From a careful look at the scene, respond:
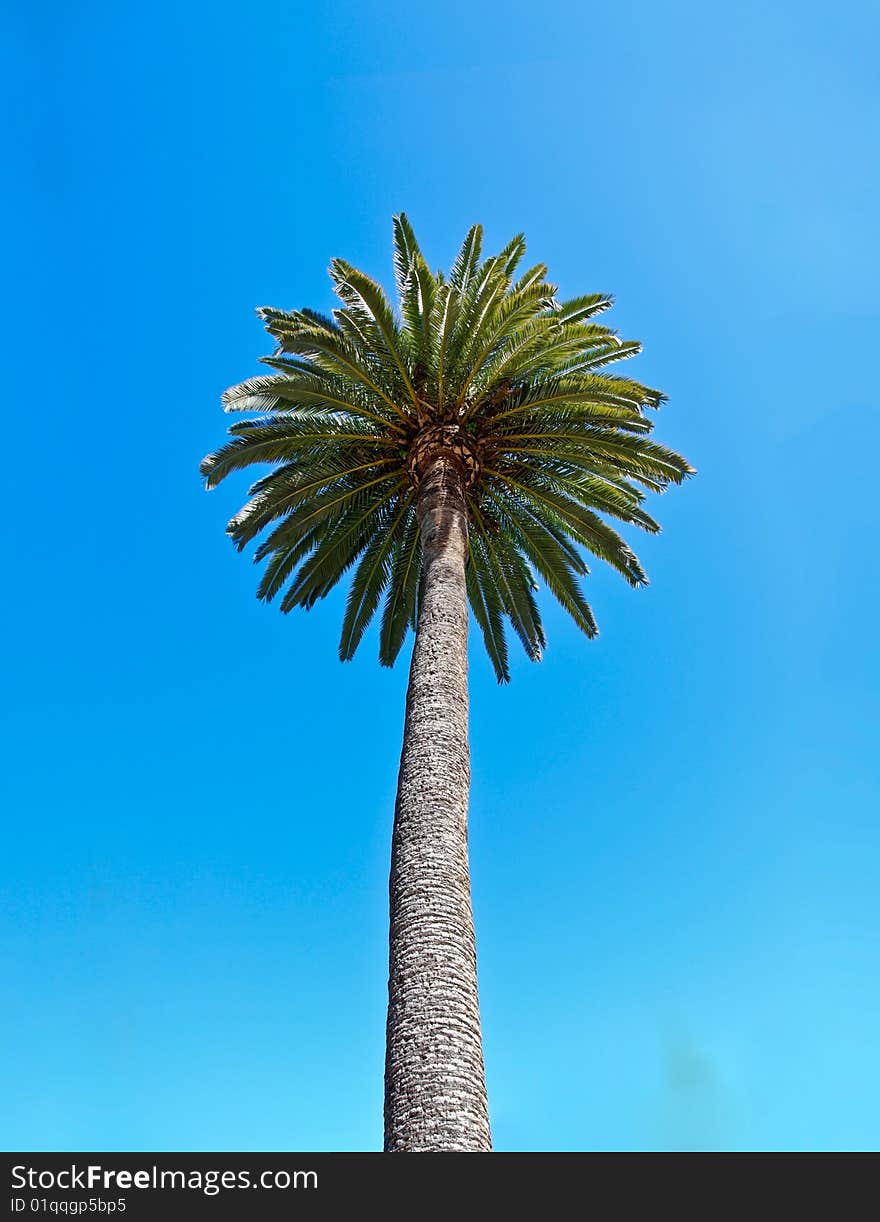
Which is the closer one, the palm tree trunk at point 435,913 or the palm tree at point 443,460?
the palm tree trunk at point 435,913

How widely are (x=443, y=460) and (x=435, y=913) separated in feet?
21.7

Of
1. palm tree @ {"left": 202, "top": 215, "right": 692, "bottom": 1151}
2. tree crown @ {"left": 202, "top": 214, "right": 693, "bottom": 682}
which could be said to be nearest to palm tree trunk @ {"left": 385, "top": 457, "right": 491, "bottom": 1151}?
palm tree @ {"left": 202, "top": 215, "right": 692, "bottom": 1151}

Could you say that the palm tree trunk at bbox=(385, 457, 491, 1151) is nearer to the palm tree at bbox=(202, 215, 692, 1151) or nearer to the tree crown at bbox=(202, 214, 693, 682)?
the palm tree at bbox=(202, 215, 692, 1151)

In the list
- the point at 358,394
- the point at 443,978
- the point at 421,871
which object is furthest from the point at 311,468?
the point at 443,978

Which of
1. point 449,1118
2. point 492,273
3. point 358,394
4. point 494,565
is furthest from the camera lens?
point 494,565

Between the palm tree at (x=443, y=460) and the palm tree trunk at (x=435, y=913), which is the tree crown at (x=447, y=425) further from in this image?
the palm tree trunk at (x=435, y=913)

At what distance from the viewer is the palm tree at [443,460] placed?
34.8ft

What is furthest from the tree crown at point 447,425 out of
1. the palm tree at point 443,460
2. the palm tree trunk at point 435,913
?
the palm tree trunk at point 435,913

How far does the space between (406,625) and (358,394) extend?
4383 millimetres

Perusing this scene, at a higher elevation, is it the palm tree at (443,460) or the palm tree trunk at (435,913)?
the palm tree at (443,460)

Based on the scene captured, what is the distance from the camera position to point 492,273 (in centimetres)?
1266

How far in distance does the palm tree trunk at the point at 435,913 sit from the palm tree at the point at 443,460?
1.5 inches

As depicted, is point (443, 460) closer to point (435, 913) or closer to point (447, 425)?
point (447, 425)
